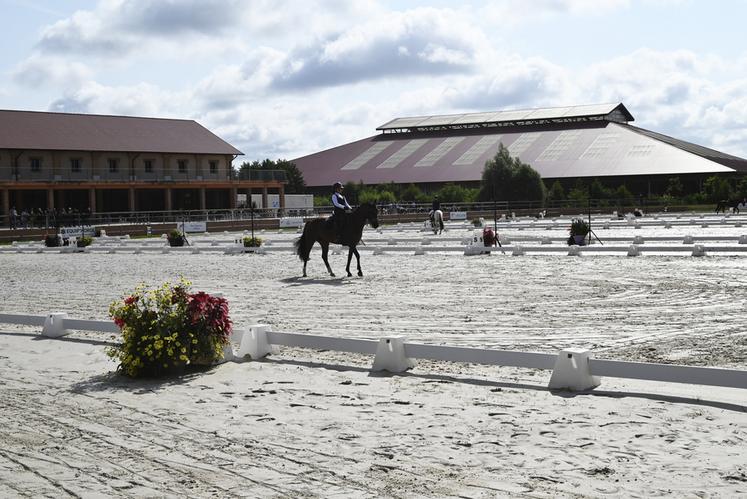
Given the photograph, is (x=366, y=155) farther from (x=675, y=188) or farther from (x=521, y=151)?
(x=675, y=188)

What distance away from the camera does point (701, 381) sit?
6.98 meters

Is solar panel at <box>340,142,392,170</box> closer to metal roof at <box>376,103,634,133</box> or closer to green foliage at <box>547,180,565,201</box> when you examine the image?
metal roof at <box>376,103,634,133</box>

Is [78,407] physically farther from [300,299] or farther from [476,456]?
[300,299]

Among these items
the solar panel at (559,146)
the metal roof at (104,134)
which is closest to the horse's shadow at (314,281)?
the metal roof at (104,134)

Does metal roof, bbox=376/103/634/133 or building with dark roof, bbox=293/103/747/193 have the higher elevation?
metal roof, bbox=376/103/634/133

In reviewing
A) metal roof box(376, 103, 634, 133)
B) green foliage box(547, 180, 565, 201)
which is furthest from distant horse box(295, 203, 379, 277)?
metal roof box(376, 103, 634, 133)

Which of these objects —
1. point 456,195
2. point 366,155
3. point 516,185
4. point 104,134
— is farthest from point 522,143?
point 104,134

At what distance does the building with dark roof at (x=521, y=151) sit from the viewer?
75.8 metres

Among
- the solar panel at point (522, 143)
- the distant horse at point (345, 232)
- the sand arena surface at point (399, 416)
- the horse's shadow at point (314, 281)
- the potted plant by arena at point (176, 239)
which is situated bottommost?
the sand arena surface at point (399, 416)

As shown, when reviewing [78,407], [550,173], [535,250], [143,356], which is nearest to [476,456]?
[78,407]

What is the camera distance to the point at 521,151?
277 feet

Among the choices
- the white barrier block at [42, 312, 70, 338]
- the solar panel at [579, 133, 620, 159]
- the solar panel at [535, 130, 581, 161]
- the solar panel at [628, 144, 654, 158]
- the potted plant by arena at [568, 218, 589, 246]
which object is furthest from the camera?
the solar panel at [535, 130, 581, 161]

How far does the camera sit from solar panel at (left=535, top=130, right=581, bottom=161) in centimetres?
8156

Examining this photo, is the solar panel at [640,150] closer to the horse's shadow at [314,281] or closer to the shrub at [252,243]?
the shrub at [252,243]
